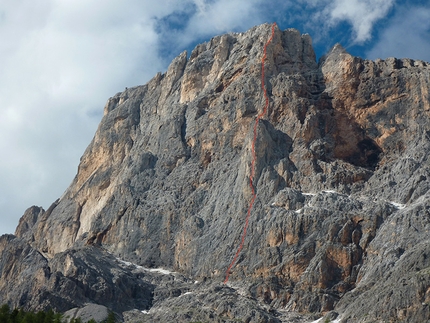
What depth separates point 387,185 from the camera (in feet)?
462

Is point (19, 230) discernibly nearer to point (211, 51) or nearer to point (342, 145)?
point (211, 51)

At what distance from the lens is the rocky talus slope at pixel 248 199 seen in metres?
131

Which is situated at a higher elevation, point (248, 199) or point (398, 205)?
point (248, 199)

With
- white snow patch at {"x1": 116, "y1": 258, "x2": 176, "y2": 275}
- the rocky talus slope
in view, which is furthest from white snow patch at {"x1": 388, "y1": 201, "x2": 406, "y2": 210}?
white snow patch at {"x1": 116, "y1": 258, "x2": 176, "y2": 275}

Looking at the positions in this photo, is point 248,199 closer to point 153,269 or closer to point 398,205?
point 153,269

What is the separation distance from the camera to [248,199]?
14638 centimetres

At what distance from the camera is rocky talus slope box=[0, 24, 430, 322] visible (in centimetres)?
13088

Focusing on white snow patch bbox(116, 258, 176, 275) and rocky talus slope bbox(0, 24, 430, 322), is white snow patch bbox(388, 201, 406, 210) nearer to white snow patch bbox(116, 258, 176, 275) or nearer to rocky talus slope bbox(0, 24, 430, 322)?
rocky talus slope bbox(0, 24, 430, 322)

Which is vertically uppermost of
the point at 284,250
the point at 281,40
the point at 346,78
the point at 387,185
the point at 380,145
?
the point at 281,40

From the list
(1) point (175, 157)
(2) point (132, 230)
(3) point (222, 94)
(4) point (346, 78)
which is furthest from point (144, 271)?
(4) point (346, 78)

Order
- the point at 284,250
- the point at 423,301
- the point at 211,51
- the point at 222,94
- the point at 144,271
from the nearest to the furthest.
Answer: the point at 423,301 < the point at 284,250 < the point at 144,271 < the point at 222,94 < the point at 211,51

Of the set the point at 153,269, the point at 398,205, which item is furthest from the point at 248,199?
the point at 398,205

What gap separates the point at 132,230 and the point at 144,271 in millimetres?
9415

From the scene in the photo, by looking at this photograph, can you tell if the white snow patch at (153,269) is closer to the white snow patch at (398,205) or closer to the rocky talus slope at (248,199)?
the rocky talus slope at (248,199)
